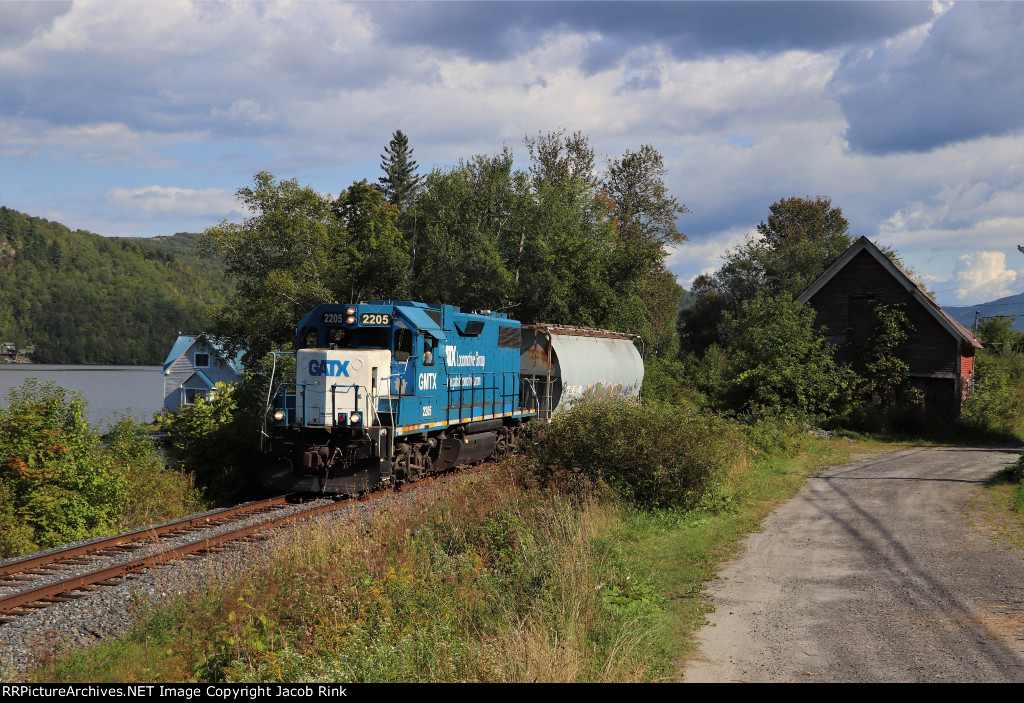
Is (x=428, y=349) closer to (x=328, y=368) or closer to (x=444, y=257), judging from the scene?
(x=328, y=368)

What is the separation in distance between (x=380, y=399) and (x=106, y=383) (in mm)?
108132

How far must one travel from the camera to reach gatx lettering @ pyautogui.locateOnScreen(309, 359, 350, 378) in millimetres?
16578

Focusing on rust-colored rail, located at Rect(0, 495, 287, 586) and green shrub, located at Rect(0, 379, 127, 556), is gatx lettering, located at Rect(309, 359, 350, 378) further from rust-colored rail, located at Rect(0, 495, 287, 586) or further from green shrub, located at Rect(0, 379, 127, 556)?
green shrub, located at Rect(0, 379, 127, 556)

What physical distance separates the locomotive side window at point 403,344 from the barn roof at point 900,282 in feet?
77.5

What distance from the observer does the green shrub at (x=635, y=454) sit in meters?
14.8

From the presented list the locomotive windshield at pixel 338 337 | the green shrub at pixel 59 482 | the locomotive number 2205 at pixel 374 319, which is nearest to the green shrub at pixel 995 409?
the locomotive number 2205 at pixel 374 319

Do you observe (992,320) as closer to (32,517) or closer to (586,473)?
(586,473)

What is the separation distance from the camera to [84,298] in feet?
454

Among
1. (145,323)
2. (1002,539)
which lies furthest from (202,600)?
(145,323)

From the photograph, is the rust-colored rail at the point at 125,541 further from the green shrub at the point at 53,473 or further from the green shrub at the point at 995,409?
the green shrub at the point at 995,409

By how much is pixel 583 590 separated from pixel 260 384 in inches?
831

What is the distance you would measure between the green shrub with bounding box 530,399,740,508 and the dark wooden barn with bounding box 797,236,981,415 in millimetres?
21052

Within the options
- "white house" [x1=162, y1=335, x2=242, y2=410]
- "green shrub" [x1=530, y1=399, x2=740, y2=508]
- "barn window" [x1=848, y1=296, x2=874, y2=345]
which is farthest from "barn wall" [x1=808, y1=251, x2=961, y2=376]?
"white house" [x1=162, y1=335, x2=242, y2=410]

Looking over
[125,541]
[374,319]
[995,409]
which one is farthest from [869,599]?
[995,409]
